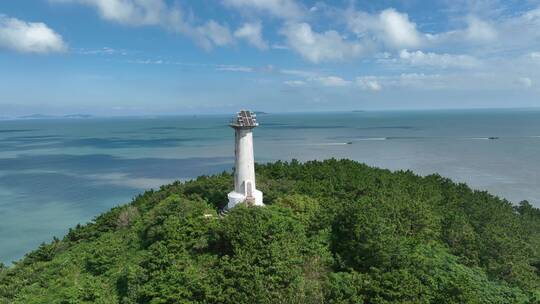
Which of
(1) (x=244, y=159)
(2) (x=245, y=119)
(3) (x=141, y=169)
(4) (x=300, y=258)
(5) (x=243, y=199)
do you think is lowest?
(3) (x=141, y=169)

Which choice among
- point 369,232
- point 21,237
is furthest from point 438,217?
point 21,237

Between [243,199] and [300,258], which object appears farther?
[243,199]

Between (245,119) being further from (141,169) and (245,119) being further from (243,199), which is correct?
(141,169)

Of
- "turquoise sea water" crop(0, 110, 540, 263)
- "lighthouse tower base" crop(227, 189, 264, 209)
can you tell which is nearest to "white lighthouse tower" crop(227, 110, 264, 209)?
"lighthouse tower base" crop(227, 189, 264, 209)

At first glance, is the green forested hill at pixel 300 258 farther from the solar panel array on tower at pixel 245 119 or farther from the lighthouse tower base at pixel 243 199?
the solar panel array on tower at pixel 245 119

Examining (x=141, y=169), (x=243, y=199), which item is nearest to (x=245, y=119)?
(x=243, y=199)

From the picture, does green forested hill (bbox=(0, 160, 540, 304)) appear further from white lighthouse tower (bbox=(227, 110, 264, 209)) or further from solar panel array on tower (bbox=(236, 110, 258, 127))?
solar panel array on tower (bbox=(236, 110, 258, 127))
